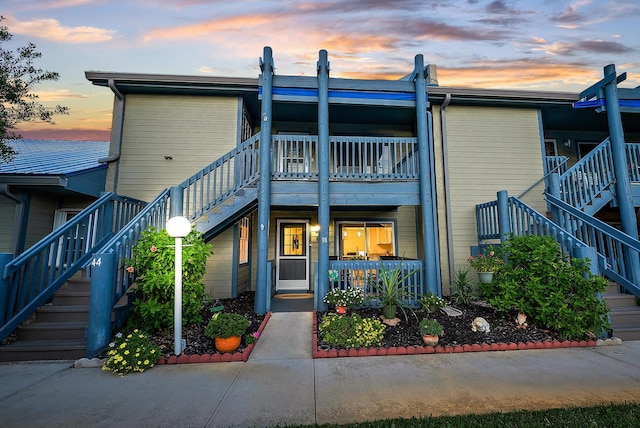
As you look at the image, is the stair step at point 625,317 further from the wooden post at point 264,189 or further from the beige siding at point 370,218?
the wooden post at point 264,189

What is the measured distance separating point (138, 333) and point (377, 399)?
3131mm

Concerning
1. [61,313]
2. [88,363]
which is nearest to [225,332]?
[88,363]

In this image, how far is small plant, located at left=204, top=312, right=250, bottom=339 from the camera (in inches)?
145

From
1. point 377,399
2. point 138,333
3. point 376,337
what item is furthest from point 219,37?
point 377,399

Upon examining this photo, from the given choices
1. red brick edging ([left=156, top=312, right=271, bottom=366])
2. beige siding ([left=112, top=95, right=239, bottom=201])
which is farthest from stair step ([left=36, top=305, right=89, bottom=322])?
beige siding ([left=112, top=95, right=239, bottom=201])

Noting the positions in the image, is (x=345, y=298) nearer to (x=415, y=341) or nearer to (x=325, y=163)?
(x=415, y=341)

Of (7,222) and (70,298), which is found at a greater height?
(7,222)

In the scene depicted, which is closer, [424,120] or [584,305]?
[584,305]

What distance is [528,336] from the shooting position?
420 centimetres

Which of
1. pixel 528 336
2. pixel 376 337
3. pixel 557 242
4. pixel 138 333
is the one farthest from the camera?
pixel 557 242

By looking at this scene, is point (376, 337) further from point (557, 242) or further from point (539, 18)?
point (539, 18)

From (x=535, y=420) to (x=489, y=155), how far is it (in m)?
7.28

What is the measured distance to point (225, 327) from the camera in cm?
371

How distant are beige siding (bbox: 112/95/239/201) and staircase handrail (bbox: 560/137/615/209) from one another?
329 inches
